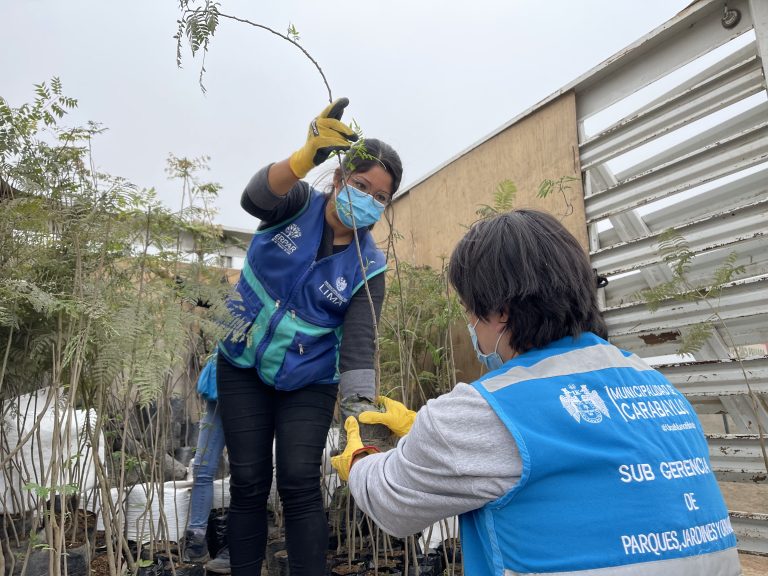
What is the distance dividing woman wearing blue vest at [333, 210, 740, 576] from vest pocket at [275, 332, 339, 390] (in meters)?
0.68

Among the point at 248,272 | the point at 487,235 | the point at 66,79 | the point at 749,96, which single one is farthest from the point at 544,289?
the point at 749,96

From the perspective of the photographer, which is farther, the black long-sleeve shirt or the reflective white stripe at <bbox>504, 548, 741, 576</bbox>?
the black long-sleeve shirt

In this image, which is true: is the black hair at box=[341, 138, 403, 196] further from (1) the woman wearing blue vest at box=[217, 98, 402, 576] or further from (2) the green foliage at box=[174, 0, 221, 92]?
(2) the green foliage at box=[174, 0, 221, 92]

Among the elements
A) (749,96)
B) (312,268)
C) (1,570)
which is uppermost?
(749,96)

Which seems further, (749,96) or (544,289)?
(749,96)

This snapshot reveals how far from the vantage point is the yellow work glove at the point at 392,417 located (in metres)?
1.16

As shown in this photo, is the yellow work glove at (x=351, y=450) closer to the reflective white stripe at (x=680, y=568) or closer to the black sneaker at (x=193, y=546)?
the reflective white stripe at (x=680, y=568)

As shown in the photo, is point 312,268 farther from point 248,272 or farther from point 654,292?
point 654,292

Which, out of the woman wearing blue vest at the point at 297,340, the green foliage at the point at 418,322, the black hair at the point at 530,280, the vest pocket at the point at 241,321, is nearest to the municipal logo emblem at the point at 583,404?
the black hair at the point at 530,280

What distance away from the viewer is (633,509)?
2.35 feet

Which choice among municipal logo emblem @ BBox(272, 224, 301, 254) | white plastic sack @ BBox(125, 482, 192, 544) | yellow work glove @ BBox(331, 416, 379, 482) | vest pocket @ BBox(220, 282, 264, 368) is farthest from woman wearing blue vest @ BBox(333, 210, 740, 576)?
white plastic sack @ BBox(125, 482, 192, 544)

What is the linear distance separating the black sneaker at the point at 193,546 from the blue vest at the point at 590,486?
1749 mm

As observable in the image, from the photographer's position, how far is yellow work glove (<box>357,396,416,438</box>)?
3.80 ft

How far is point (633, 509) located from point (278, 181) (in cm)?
115
